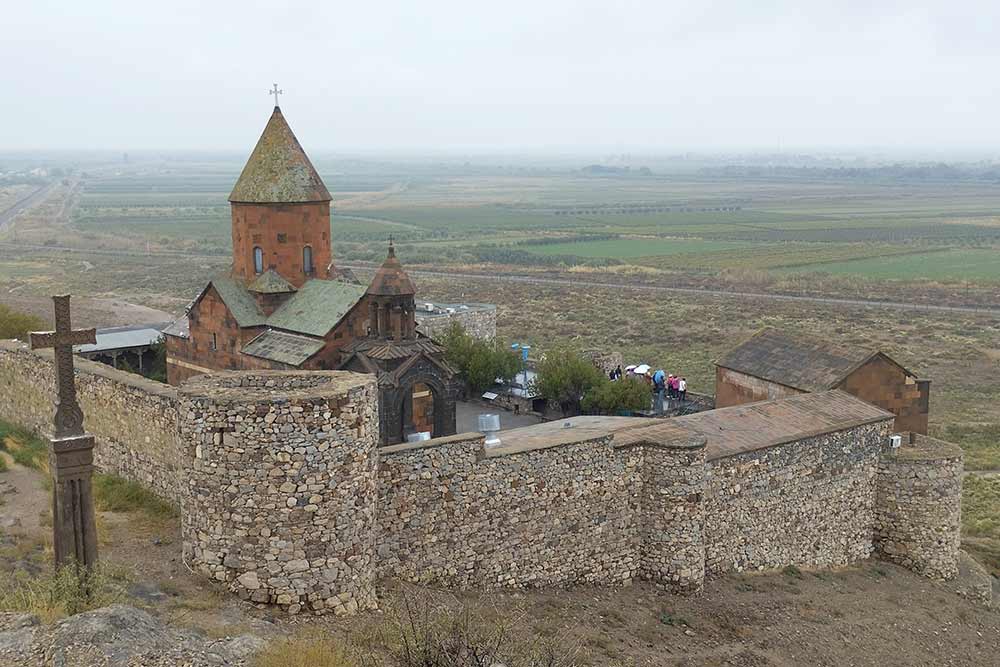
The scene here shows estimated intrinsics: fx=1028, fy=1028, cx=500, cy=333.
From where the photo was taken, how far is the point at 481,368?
2466cm

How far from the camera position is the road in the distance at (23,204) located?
112344mm

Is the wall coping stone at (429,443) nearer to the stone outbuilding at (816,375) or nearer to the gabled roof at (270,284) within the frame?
the stone outbuilding at (816,375)

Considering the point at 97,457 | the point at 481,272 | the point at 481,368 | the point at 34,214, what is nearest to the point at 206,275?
the point at 481,272

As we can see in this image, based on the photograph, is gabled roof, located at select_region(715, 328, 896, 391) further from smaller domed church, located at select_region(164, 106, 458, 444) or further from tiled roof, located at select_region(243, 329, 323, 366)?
tiled roof, located at select_region(243, 329, 323, 366)

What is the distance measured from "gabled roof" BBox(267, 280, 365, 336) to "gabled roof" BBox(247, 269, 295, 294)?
0.93ft

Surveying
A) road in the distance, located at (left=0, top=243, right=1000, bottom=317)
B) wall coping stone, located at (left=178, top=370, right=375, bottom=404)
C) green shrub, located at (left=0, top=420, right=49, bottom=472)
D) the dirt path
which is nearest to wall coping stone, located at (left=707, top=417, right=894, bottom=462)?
wall coping stone, located at (left=178, top=370, right=375, bottom=404)

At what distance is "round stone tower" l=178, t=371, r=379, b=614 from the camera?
10.2 metres

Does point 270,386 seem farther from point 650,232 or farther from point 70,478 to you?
point 650,232

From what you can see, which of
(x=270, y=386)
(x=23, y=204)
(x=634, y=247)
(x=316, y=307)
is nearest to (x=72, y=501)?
(x=270, y=386)

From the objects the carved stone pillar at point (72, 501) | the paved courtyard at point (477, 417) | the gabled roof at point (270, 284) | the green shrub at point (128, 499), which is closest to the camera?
the carved stone pillar at point (72, 501)

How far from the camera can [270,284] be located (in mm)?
21938

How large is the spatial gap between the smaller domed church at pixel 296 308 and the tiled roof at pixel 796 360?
5.67m

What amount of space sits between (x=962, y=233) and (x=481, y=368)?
91.3 metres

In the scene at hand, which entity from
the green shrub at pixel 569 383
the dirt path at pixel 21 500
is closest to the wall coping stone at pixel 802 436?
the green shrub at pixel 569 383
